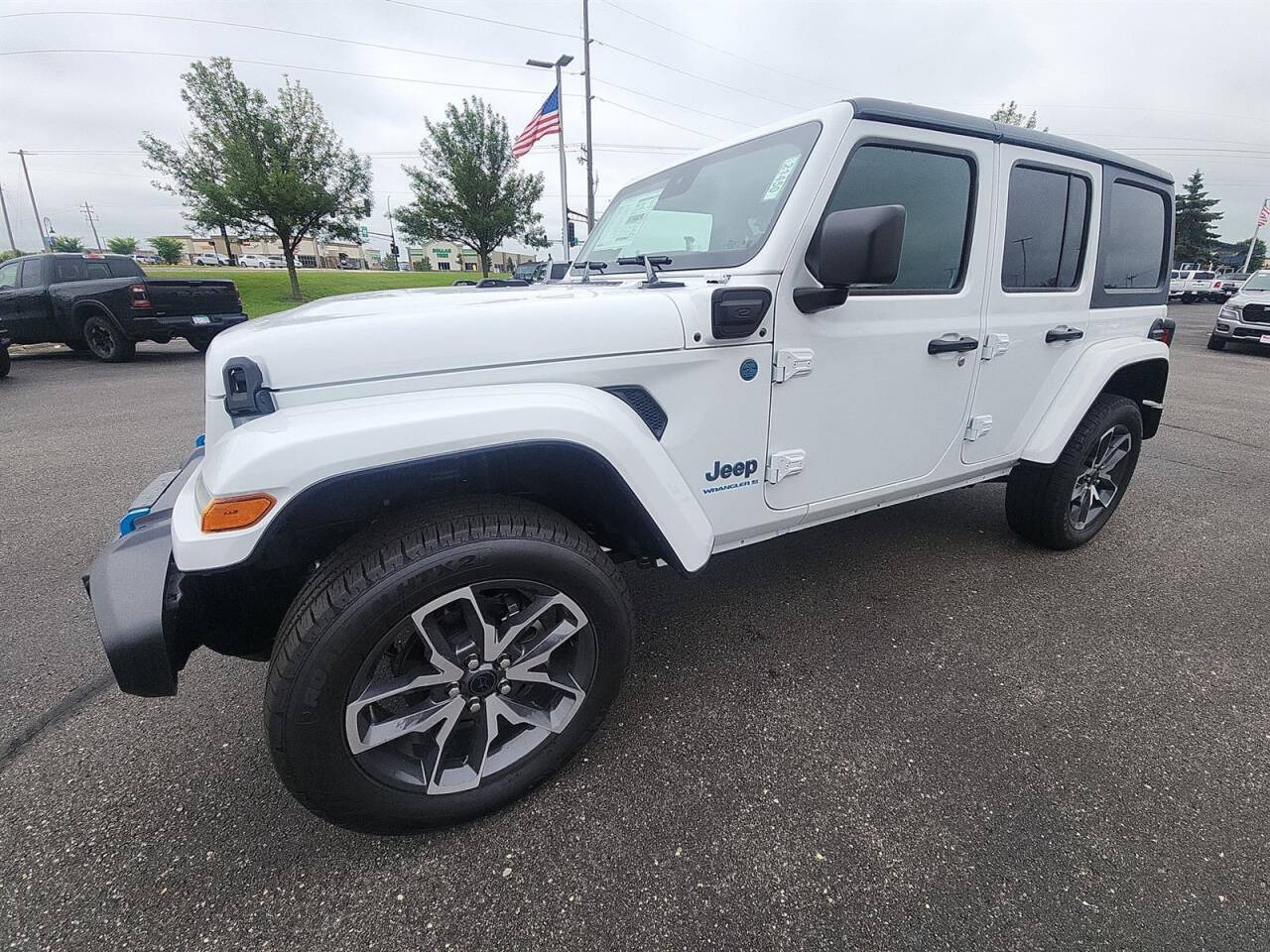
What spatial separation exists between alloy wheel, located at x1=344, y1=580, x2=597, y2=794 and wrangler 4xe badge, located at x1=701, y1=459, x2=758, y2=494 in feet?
1.96

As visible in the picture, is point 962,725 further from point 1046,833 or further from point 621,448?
point 621,448

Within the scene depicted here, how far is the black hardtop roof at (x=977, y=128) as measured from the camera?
2062mm

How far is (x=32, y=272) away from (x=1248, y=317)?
74.7ft

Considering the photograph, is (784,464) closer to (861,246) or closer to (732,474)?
(732,474)

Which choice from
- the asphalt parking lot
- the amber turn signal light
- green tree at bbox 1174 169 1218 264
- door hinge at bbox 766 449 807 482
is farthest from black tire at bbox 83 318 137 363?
green tree at bbox 1174 169 1218 264

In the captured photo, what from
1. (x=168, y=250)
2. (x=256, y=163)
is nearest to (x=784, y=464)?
(x=256, y=163)

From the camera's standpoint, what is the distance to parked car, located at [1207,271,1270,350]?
40.0ft

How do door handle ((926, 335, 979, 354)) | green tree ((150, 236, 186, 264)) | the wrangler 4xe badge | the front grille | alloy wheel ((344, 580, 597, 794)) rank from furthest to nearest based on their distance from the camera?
green tree ((150, 236, 186, 264)), the front grille, door handle ((926, 335, 979, 354)), the wrangler 4xe badge, alloy wheel ((344, 580, 597, 794))

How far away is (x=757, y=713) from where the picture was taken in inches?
84.9

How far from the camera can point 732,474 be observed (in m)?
1.97

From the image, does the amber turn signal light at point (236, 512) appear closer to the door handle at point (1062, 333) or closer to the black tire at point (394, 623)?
the black tire at point (394, 623)

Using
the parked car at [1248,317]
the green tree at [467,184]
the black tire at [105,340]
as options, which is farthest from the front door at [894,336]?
the green tree at [467,184]

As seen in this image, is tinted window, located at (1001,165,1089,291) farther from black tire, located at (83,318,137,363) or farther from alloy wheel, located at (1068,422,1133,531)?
black tire, located at (83,318,137,363)

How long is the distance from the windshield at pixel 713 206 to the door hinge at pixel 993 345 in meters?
1.18
